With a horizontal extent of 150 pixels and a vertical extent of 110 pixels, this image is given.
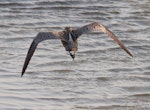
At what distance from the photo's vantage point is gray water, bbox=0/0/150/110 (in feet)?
30.6

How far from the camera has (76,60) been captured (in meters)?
→ 11.3

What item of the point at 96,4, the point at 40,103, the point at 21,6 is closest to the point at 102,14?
the point at 96,4

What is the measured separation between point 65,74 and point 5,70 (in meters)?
0.91

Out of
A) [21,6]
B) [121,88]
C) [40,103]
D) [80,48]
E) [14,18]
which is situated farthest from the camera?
[21,6]

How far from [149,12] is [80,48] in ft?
10.2

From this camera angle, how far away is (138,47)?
12.1 m

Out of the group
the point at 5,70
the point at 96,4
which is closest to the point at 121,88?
the point at 5,70

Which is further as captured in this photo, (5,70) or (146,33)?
(146,33)

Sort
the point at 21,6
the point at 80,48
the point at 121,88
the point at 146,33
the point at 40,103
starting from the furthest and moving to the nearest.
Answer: the point at 21,6 < the point at 146,33 < the point at 80,48 < the point at 121,88 < the point at 40,103

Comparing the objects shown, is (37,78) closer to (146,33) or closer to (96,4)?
(146,33)

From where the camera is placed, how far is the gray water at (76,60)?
931 centimetres

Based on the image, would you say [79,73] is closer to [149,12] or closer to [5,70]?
[5,70]

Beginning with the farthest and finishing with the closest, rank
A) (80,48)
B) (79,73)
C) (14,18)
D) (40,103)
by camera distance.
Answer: (14,18) → (80,48) → (79,73) → (40,103)

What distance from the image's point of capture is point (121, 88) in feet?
32.4
